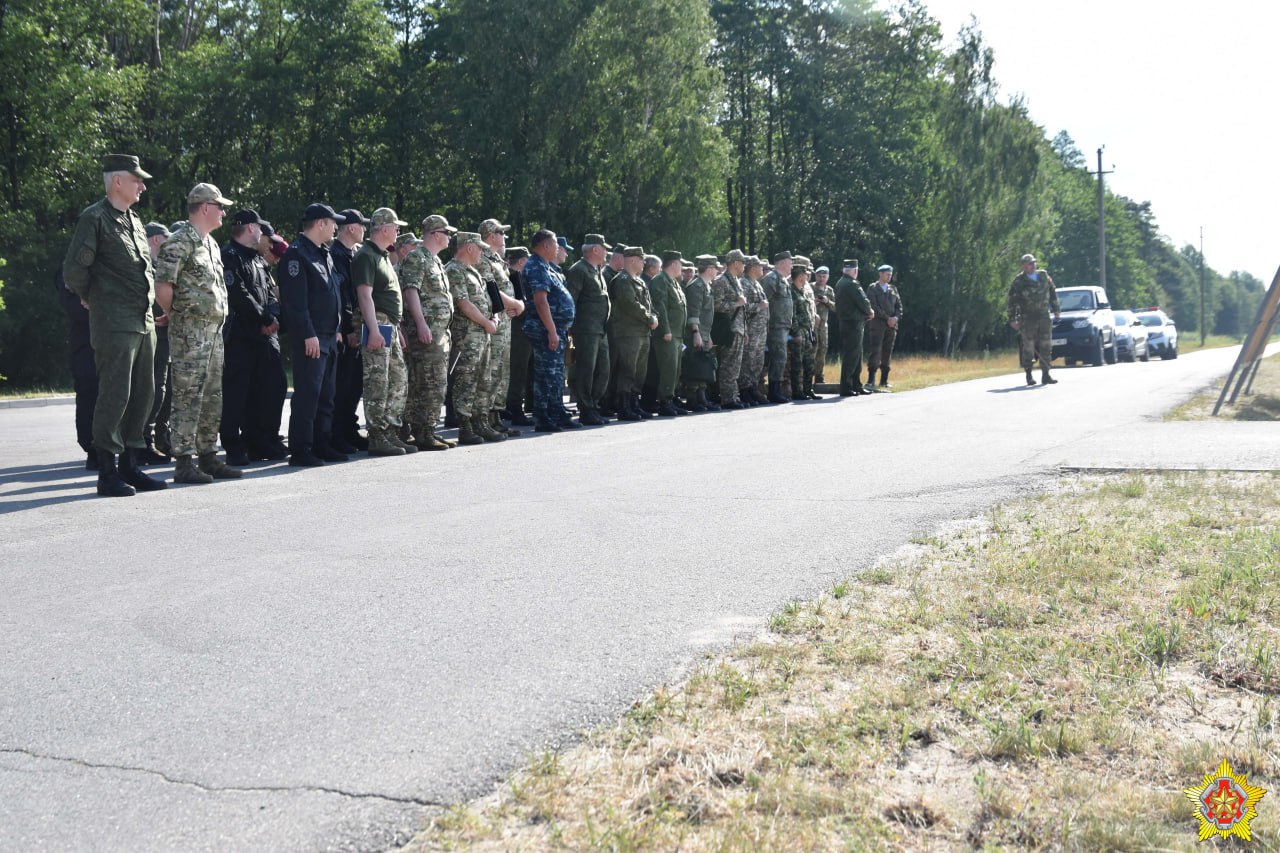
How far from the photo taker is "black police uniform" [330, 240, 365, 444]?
418 inches

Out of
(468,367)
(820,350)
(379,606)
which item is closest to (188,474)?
(468,367)

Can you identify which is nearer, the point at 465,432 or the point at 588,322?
the point at 465,432

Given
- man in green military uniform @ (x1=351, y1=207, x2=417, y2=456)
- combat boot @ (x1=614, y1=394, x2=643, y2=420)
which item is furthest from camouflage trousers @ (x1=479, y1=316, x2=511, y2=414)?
combat boot @ (x1=614, y1=394, x2=643, y2=420)

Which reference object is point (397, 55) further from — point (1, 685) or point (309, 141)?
point (1, 685)

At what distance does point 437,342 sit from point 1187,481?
6.30 meters

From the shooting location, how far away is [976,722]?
10.8 feet

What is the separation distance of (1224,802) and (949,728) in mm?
751

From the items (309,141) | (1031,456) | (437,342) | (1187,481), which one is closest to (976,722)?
(1187,481)

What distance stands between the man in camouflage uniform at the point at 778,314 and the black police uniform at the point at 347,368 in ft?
26.9

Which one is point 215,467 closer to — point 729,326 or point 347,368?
point 347,368

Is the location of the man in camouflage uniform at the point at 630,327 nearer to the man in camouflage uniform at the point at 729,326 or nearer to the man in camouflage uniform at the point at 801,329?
→ the man in camouflage uniform at the point at 729,326

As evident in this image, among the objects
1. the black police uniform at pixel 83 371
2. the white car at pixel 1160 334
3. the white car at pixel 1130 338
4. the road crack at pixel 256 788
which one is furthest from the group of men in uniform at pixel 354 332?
the white car at pixel 1160 334

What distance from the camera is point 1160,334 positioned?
131 ft

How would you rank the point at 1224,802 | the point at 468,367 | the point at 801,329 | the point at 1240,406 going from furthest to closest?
the point at 801,329 → the point at 1240,406 → the point at 468,367 → the point at 1224,802
